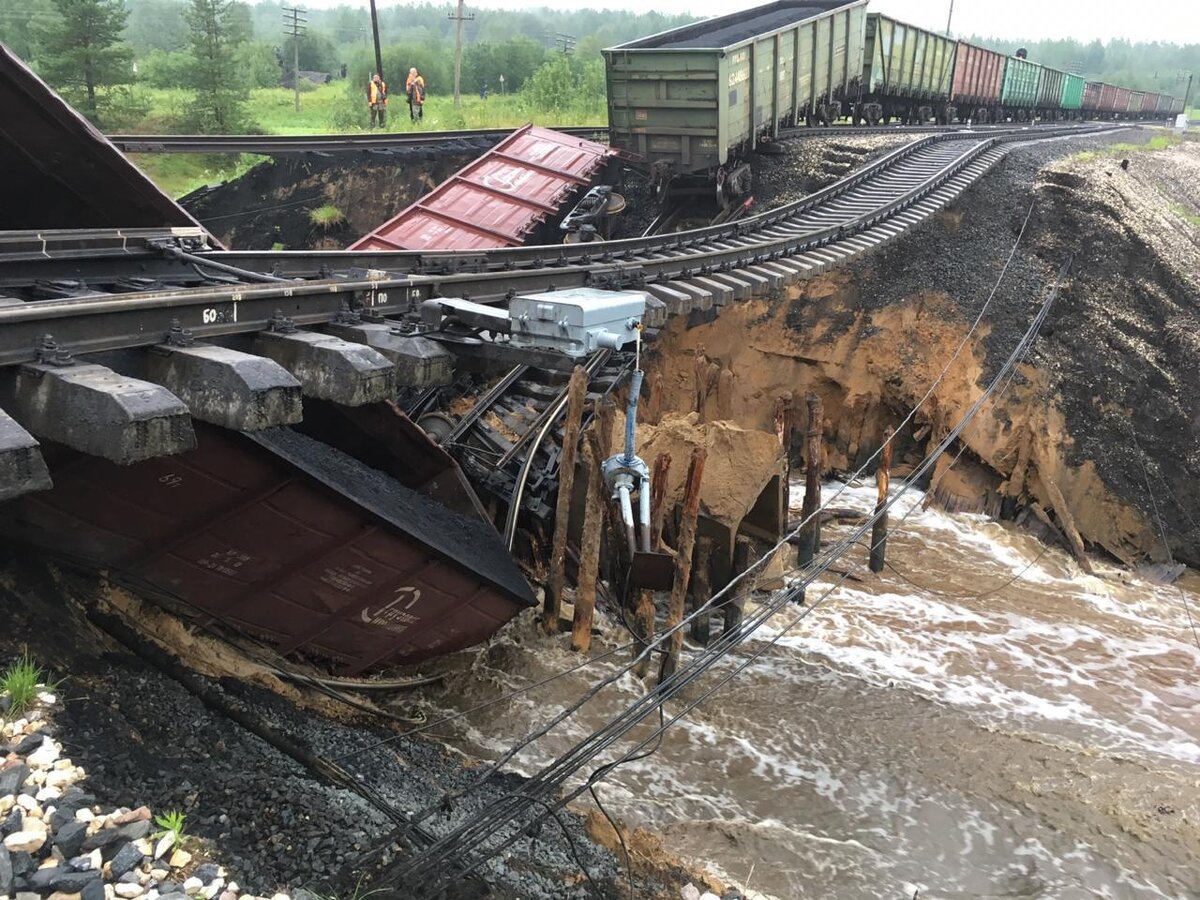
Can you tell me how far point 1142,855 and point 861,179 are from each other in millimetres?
12138

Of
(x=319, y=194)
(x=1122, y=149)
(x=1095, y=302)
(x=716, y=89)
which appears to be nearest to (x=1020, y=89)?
(x=1122, y=149)

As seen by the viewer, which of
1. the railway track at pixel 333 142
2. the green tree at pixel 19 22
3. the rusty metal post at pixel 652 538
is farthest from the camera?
the green tree at pixel 19 22

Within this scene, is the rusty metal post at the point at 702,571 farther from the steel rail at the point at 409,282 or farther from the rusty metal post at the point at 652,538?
the steel rail at the point at 409,282

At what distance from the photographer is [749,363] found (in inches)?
525

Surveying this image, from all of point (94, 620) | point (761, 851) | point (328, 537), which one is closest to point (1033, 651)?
point (761, 851)

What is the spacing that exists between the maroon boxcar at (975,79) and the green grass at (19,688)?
28.2 meters

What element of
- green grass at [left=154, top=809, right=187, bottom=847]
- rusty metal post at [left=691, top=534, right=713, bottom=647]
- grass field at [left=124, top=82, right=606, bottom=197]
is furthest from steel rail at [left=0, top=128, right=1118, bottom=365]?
grass field at [left=124, top=82, right=606, bottom=197]

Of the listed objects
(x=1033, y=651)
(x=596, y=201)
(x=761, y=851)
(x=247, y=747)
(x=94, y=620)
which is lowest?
(x=1033, y=651)

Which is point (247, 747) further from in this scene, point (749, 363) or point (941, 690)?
point (749, 363)

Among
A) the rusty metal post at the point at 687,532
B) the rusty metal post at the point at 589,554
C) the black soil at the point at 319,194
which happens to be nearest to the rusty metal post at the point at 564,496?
the rusty metal post at the point at 589,554

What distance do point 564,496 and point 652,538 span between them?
1.07 m

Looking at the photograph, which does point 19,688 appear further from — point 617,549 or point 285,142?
point 285,142

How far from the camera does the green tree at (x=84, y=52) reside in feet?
72.1

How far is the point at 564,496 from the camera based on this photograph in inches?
306
